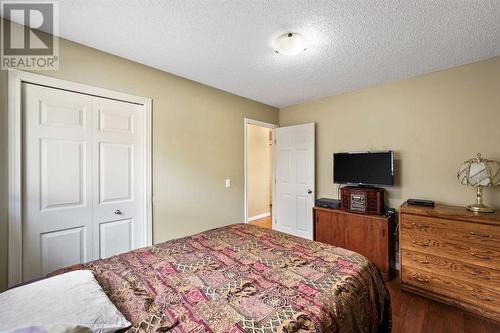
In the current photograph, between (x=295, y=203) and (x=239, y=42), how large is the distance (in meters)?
2.69

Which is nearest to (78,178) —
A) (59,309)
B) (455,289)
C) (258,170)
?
(59,309)

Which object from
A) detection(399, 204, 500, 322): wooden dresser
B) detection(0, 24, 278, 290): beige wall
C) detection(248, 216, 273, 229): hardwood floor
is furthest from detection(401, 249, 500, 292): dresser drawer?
detection(248, 216, 273, 229): hardwood floor

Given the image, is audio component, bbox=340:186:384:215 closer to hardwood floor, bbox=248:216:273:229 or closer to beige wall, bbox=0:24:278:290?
beige wall, bbox=0:24:278:290

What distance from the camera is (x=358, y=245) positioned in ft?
8.99

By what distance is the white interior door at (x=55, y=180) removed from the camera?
5.82ft

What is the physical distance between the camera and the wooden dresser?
73.0 inches

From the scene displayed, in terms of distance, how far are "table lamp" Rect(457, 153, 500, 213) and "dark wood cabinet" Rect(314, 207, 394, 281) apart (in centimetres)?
79

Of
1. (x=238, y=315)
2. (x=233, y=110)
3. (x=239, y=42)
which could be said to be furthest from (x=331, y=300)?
(x=233, y=110)

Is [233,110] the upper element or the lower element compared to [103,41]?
lower

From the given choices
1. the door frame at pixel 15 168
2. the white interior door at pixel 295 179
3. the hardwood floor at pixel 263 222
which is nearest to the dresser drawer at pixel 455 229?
the white interior door at pixel 295 179

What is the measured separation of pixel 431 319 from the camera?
6.23ft

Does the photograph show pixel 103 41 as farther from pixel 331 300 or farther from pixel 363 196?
pixel 363 196

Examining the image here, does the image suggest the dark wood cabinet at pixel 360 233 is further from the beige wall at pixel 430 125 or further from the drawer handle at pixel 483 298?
the drawer handle at pixel 483 298

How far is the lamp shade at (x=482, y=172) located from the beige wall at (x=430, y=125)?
19 cm
